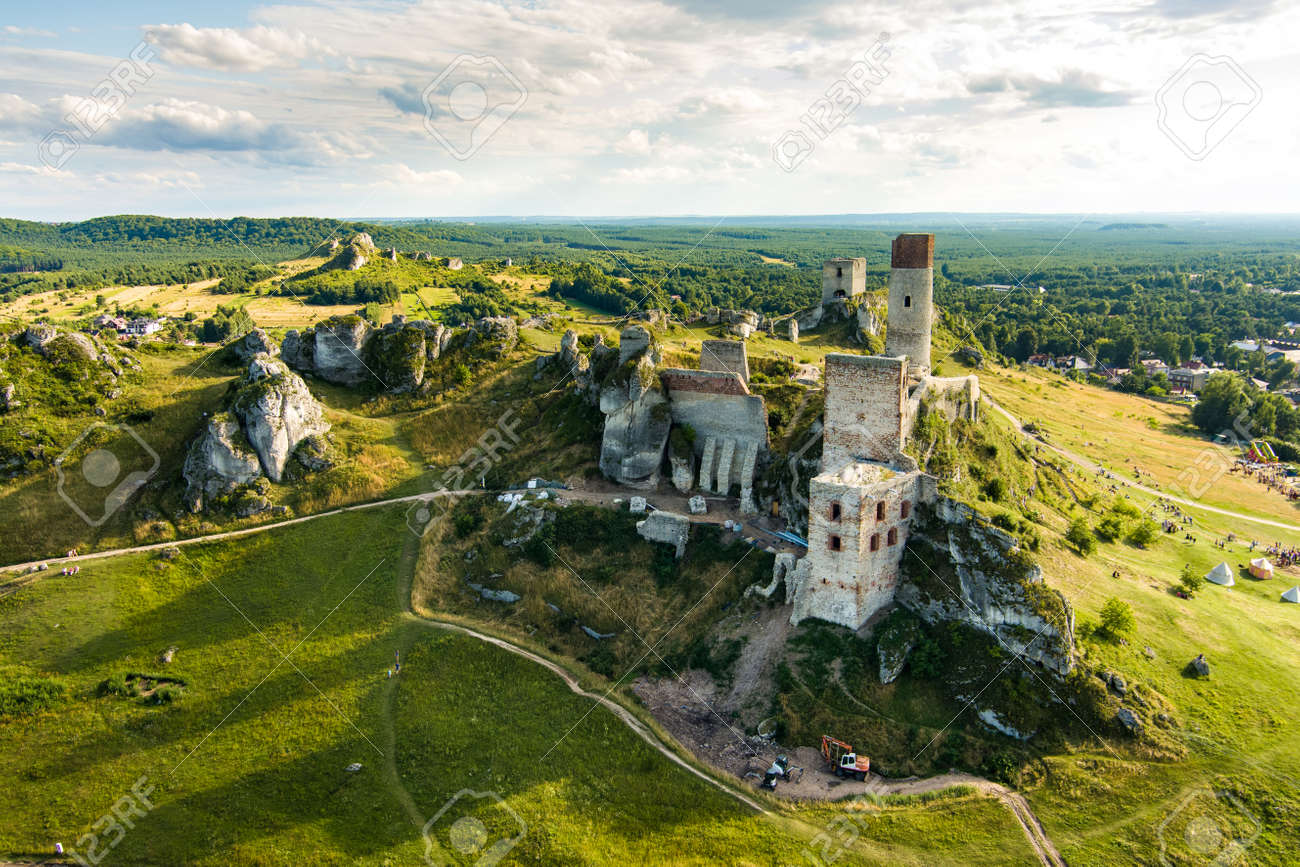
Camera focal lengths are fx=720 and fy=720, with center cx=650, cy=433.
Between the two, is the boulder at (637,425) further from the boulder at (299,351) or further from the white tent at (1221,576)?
the white tent at (1221,576)

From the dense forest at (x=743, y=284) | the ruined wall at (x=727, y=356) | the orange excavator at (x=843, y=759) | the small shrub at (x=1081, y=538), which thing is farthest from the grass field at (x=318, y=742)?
the dense forest at (x=743, y=284)

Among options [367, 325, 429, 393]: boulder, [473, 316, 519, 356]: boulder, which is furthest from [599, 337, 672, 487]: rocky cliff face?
[367, 325, 429, 393]: boulder

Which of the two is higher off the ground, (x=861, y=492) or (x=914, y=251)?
(x=914, y=251)

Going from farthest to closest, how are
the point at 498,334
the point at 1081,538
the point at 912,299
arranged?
the point at 498,334, the point at 912,299, the point at 1081,538

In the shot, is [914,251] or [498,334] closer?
[914,251]

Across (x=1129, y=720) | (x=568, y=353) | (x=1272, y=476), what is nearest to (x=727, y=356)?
(x=568, y=353)

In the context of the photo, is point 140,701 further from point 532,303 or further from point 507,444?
point 532,303

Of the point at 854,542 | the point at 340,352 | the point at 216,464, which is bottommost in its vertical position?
the point at 854,542

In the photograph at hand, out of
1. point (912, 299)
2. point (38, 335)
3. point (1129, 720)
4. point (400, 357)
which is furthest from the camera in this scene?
point (400, 357)

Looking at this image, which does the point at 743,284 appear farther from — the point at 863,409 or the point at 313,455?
the point at 863,409
